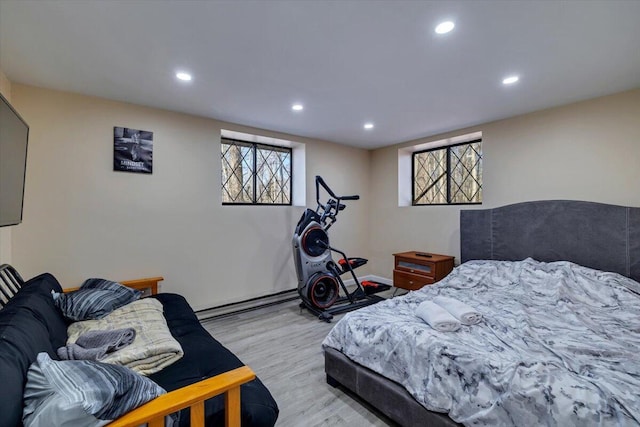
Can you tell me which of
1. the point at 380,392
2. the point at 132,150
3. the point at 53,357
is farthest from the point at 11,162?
the point at 380,392

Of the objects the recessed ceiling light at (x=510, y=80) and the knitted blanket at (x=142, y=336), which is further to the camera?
the recessed ceiling light at (x=510, y=80)

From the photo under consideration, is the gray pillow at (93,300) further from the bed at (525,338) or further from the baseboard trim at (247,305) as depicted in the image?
the bed at (525,338)

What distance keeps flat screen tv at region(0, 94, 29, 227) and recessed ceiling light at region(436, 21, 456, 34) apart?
2.42m

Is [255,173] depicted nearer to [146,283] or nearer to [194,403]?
[146,283]

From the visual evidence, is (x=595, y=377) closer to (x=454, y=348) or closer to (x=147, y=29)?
(x=454, y=348)

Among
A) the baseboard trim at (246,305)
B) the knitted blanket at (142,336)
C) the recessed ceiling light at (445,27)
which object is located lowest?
the baseboard trim at (246,305)

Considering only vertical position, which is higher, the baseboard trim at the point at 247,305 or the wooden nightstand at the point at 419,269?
the wooden nightstand at the point at 419,269

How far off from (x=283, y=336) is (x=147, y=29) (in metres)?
2.85

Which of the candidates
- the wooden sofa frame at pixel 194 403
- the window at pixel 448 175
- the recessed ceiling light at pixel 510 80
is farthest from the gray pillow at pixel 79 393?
the window at pixel 448 175

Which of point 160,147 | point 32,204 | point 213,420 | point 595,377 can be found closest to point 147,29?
point 160,147

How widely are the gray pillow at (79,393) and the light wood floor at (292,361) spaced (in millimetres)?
1113

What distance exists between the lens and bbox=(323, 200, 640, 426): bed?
133 centimetres

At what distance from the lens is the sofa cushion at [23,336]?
0.88 metres

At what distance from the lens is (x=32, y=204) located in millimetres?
2621
